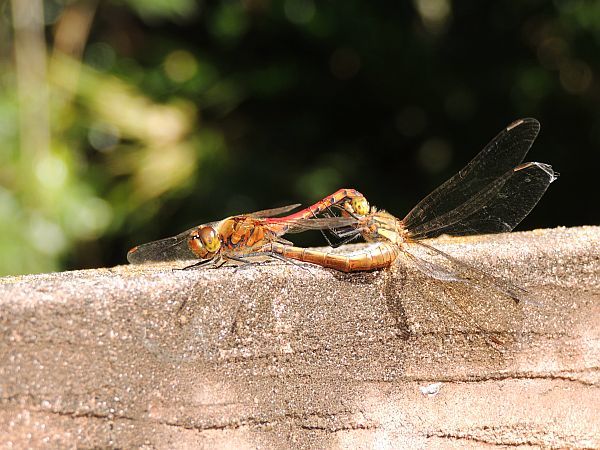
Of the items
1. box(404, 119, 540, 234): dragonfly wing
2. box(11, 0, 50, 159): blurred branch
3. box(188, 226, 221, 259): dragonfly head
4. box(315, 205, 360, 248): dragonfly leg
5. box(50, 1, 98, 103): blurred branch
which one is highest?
box(50, 1, 98, 103): blurred branch

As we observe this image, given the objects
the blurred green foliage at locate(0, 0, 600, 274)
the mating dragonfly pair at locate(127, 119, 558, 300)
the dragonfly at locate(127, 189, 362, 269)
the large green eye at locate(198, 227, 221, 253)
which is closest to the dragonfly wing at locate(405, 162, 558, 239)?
the mating dragonfly pair at locate(127, 119, 558, 300)

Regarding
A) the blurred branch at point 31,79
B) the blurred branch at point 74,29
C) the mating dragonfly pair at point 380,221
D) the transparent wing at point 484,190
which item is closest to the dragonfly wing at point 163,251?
the mating dragonfly pair at point 380,221

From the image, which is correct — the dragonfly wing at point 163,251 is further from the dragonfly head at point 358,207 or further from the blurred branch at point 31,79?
Result: the blurred branch at point 31,79

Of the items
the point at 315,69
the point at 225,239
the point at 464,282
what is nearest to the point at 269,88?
the point at 315,69

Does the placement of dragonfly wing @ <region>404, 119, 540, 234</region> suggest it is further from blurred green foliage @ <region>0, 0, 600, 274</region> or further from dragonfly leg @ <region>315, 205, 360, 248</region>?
blurred green foliage @ <region>0, 0, 600, 274</region>

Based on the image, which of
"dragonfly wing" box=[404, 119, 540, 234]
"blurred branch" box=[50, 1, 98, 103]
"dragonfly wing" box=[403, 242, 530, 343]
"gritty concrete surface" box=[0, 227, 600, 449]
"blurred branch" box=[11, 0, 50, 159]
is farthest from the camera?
"blurred branch" box=[50, 1, 98, 103]

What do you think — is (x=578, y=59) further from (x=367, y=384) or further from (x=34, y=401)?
(x=34, y=401)

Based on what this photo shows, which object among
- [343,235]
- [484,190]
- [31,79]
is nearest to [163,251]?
[343,235]
